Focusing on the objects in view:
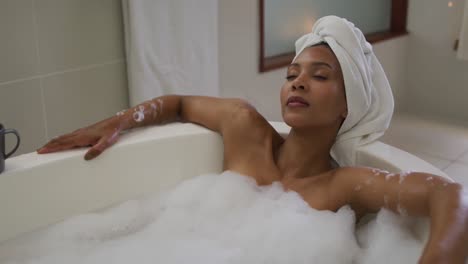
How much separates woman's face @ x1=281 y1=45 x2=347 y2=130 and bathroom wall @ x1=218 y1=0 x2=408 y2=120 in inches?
34.9

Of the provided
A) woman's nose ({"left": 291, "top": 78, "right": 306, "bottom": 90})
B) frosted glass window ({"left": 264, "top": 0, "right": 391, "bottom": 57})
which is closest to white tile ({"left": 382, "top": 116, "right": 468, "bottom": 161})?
frosted glass window ({"left": 264, "top": 0, "right": 391, "bottom": 57})

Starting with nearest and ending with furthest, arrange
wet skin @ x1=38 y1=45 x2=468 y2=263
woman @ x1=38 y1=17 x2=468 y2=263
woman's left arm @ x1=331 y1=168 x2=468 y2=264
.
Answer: woman's left arm @ x1=331 y1=168 x2=468 y2=264
wet skin @ x1=38 y1=45 x2=468 y2=263
woman @ x1=38 y1=17 x2=468 y2=263

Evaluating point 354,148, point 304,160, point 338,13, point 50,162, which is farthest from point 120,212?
point 338,13

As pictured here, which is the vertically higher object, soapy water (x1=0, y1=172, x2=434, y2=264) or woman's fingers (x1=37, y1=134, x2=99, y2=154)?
woman's fingers (x1=37, y1=134, x2=99, y2=154)

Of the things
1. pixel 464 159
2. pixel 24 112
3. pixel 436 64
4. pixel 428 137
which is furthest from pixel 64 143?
pixel 436 64

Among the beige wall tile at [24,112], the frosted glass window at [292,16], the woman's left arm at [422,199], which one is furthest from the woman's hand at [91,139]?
the frosted glass window at [292,16]

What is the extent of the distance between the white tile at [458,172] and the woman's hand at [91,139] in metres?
1.45

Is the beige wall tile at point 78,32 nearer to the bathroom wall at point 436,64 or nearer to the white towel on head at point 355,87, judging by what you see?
the white towel on head at point 355,87

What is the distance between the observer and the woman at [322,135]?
121 cm

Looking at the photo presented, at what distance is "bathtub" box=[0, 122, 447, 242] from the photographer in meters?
1.28

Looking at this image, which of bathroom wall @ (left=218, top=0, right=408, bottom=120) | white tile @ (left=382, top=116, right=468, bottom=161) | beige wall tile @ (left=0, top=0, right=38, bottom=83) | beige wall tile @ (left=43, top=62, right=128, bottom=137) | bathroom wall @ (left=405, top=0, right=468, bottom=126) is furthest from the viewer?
bathroom wall @ (left=405, top=0, right=468, bottom=126)

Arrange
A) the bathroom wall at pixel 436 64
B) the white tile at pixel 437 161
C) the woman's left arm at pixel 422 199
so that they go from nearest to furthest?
the woman's left arm at pixel 422 199, the white tile at pixel 437 161, the bathroom wall at pixel 436 64

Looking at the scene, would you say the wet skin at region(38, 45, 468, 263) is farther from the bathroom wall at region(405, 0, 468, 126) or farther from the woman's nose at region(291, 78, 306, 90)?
the bathroom wall at region(405, 0, 468, 126)

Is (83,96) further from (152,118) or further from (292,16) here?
(292,16)
